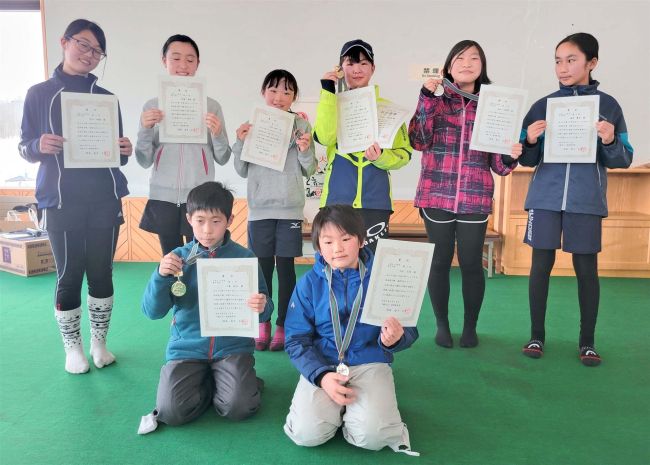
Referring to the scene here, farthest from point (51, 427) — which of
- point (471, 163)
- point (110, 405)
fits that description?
point (471, 163)

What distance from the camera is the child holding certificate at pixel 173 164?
96.5 inches

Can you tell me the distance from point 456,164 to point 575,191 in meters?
0.59

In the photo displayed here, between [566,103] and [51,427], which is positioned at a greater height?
[566,103]

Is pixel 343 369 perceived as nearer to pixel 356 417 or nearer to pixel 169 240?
pixel 356 417

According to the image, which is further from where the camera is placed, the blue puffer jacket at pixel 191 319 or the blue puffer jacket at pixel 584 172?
the blue puffer jacket at pixel 584 172

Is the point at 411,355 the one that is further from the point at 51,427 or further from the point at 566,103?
the point at 51,427

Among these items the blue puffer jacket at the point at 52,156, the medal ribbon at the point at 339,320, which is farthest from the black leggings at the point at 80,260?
the medal ribbon at the point at 339,320

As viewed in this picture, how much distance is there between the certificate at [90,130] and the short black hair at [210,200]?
58 centimetres

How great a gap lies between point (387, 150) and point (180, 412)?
58.1 inches

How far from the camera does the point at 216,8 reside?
4.89 metres

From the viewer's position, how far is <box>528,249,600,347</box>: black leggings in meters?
2.59

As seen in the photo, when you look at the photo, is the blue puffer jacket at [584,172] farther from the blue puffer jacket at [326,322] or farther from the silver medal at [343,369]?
the silver medal at [343,369]

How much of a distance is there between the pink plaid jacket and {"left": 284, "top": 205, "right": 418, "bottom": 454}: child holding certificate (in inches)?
34.0

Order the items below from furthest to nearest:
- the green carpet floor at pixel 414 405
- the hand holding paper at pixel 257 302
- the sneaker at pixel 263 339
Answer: the sneaker at pixel 263 339 < the hand holding paper at pixel 257 302 < the green carpet floor at pixel 414 405
